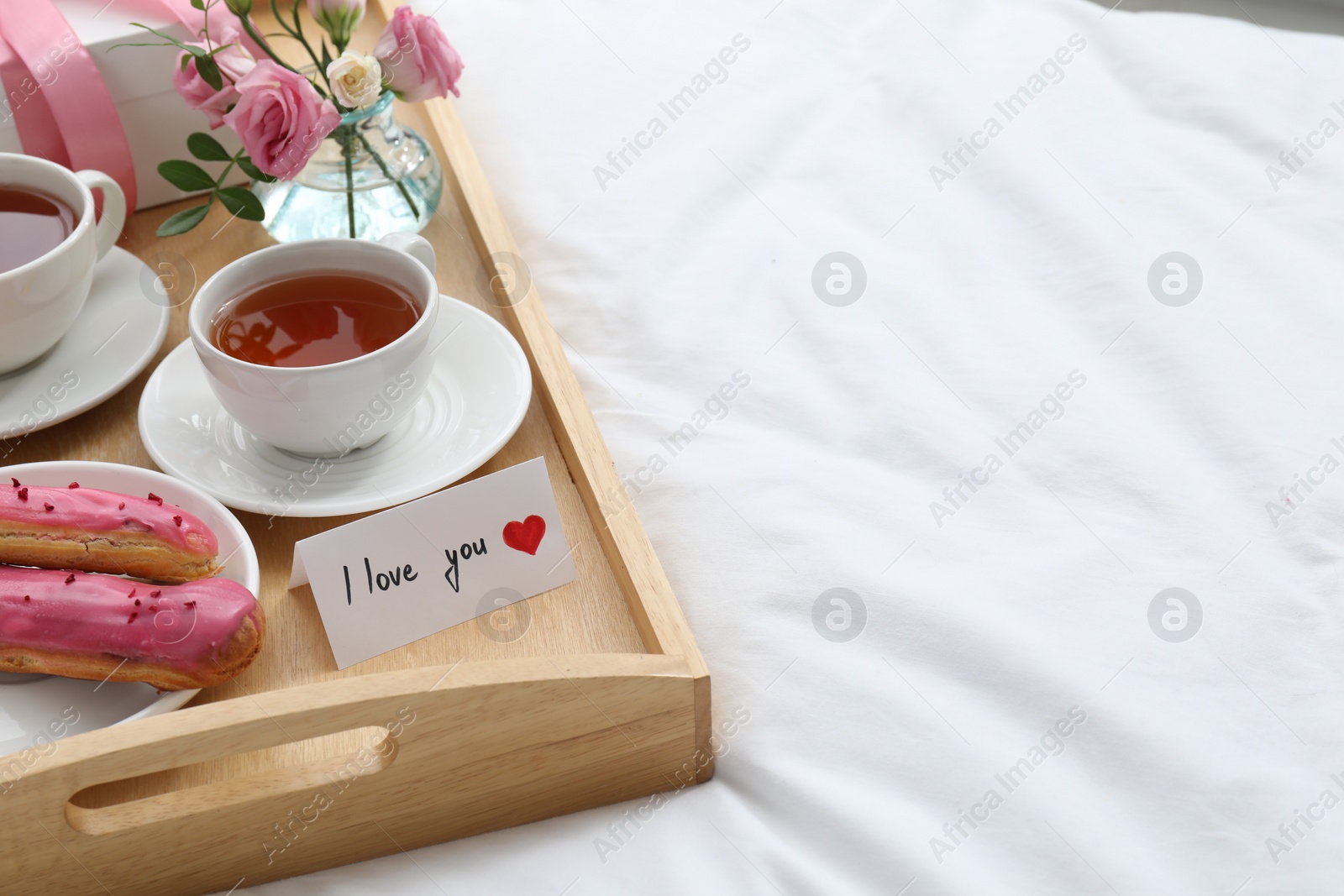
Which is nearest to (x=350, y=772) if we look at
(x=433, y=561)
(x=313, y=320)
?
(x=433, y=561)

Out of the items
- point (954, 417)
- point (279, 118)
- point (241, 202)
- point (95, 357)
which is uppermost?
point (954, 417)

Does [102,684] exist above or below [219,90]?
below

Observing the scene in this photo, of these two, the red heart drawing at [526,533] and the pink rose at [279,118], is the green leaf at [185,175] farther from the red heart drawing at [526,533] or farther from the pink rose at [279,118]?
the red heart drawing at [526,533]

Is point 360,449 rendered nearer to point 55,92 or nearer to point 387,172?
point 387,172

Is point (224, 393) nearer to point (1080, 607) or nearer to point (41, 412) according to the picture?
point (41, 412)

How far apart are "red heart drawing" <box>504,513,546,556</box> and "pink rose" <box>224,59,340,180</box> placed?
1.02ft

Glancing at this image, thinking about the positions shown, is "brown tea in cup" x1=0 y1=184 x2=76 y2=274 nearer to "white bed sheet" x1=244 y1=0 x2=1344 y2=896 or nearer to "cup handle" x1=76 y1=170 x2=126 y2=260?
"cup handle" x1=76 y1=170 x2=126 y2=260

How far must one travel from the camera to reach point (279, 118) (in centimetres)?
74

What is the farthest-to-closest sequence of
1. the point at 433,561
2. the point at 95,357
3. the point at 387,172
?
the point at 387,172 → the point at 95,357 → the point at 433,561

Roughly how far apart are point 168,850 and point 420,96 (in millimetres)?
565

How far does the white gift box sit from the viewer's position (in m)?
0.87

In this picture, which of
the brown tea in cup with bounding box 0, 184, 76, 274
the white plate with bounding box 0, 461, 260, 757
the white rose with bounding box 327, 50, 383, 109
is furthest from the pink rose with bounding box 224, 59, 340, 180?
the white plate with bounding box 0, 461, 260, 757

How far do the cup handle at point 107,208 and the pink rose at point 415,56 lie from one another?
215 mm

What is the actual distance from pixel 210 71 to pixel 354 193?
0.15m
